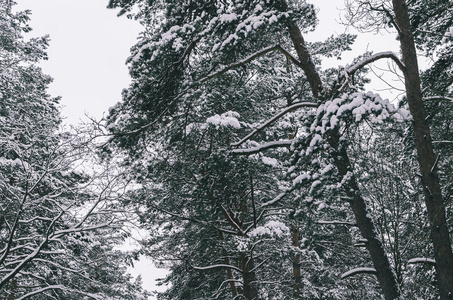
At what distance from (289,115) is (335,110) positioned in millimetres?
4978

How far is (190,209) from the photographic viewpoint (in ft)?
35.6

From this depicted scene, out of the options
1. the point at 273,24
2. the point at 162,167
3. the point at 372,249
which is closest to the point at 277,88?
the point at 162,167

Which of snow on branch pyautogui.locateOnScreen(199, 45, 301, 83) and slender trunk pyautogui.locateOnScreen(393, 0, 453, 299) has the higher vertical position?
snow on branch pyautogui.locateOnScreen(199, 45, 301, 83)

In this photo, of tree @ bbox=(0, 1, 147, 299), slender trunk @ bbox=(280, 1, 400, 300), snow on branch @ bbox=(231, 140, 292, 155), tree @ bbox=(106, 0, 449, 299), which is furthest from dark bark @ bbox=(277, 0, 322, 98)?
tree @ bbox=(0, 1, 147, 299)

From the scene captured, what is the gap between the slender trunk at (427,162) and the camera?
16.3 ft

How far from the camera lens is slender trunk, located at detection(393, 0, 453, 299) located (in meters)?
4.96

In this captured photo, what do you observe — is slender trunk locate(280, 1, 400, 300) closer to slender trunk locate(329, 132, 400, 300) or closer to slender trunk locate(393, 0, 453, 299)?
slender trunk locate(329, 132, 400, 300)

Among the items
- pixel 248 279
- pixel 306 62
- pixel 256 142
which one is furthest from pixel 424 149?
pixel 248 279

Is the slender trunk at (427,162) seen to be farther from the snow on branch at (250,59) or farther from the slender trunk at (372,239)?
the snow on branch at (250,59)

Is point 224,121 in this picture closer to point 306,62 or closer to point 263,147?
point 263,147

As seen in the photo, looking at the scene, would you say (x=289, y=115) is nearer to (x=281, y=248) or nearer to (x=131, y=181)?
(x=281, y=248)

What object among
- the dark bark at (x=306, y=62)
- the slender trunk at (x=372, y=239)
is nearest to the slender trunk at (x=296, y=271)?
the slender trunk at (x=372, y=239)

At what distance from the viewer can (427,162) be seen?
530 cm

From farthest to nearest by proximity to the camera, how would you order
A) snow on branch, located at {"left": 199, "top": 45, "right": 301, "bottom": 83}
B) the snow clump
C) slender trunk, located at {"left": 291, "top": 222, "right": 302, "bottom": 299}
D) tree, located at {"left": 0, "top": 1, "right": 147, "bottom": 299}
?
slender trunk, located at {"left": 291, "top": 222, "right": 302, "bottom": 299}, tree, located at {"left": 0, "top": 1, "right": 147, "bottom": 299}, the snow clump, snow on branch, located at {"left": 199, "top": 45, "right": 301, "bottom": 83}
